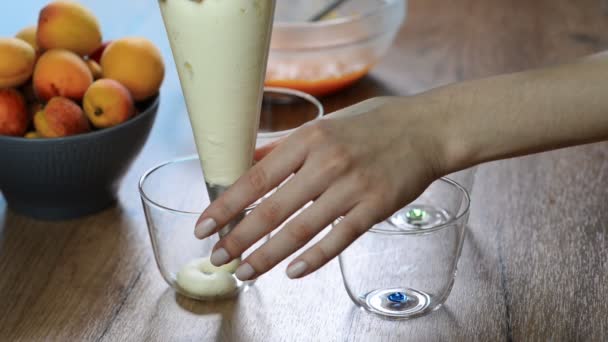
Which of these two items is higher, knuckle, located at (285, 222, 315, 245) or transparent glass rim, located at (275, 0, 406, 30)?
knuckle, located at (285, 222, 315, 245)

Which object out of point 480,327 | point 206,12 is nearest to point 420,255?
point 480,327

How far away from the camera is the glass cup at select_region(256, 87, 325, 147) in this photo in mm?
1115

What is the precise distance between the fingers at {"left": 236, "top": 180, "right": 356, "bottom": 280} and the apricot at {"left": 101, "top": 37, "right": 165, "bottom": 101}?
1.13ft

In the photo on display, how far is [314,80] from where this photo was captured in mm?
1287

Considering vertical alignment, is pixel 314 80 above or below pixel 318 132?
below

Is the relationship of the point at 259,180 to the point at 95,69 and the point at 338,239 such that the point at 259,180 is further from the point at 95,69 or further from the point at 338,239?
the point at 95,69

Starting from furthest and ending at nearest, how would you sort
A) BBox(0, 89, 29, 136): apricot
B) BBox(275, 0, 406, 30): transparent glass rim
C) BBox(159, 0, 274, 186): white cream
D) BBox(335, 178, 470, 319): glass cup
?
BBox(275, 0, 406, 30): transparent glass rim, BBox(0, 89, 29, 136): apricot, BBox(335, 178, 470, 319): glass cup, BBox(159, 0, 274, 186): white cream

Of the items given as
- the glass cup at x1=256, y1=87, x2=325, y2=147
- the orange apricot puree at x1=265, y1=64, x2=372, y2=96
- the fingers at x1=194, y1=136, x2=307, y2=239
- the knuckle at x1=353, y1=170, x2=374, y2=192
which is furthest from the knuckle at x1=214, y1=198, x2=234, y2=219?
the orange apricot puree at x1=265, y1=64, x2=372, y2=96

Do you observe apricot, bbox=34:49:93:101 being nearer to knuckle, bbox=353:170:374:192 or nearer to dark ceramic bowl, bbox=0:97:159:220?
dark ceramic bowl, bbox=0:97:159:220

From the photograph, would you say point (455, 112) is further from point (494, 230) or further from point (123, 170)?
point (123, 170)

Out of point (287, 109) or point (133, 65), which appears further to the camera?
point (287, 109)

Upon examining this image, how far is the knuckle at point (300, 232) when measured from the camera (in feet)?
2.26

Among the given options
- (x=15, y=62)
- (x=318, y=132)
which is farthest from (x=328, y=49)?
(x=318, y=132)

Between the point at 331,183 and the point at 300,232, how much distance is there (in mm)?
51
